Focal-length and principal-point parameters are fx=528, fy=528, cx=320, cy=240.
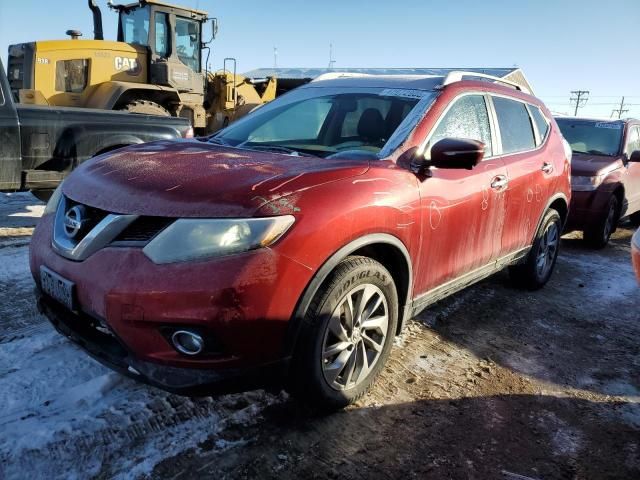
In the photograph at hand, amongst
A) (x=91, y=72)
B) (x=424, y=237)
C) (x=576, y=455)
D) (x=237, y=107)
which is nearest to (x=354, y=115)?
(x=424, y=237)

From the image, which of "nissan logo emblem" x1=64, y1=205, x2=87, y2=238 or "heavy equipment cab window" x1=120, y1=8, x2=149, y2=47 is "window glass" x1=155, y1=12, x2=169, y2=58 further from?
"nissan logo emblem" x1=64, y1=205, x2=87, y2=238

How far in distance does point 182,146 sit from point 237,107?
1042 cm

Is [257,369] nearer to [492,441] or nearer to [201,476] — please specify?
[201,476]

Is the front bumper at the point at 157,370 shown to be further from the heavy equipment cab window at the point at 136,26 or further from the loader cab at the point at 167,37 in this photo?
the heavy equipment cab window at the point at 136,26

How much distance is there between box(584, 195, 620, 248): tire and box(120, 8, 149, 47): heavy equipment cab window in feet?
29.2

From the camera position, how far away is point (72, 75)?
9789 mm

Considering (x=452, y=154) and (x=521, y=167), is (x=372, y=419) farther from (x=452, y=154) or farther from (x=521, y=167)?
(x=521, y=167)

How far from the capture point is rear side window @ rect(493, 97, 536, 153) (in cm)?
400

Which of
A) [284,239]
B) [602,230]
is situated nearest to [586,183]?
[602,230]

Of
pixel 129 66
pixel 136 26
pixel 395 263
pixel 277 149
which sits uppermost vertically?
pixel 136 26

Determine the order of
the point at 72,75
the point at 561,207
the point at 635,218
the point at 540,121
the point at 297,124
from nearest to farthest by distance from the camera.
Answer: the point at 297,124 → the point at 540,121 → the point at 561,207 → the point at 635,218 → the point at 72,75


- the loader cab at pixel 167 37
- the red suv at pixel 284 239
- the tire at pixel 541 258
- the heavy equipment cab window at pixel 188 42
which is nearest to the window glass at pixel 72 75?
the loader cab at pixel 167 37

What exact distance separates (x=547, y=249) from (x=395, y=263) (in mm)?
2661

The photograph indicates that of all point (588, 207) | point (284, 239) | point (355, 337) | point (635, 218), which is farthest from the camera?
point (635, 218)
